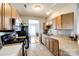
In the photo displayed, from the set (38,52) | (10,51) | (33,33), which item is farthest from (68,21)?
(33,33)

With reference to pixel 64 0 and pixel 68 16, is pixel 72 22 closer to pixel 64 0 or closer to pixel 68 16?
pixel 68 16

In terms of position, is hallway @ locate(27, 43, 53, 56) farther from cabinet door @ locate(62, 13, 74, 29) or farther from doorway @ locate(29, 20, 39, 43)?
doorway @ locate(29, 20, 39, 43)

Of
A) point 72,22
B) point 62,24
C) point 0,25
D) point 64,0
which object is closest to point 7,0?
point 64,0

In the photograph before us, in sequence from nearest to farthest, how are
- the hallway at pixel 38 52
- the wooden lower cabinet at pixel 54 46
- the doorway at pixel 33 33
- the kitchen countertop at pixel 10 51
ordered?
the kitchen countertop at pixel 10 51 < the wooden lower cabinet at pixel 54 46 < the hallway at pixel 38 52 < the doorway at pixel 33 33

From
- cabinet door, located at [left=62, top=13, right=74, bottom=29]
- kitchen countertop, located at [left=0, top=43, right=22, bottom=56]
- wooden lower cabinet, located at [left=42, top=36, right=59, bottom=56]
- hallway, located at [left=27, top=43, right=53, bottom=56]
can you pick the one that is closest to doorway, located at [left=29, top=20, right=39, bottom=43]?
hallway, located at [left=27, top=43, right=53, bottom=56]

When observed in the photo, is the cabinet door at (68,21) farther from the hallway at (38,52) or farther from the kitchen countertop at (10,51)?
the kitchen countertop at (10,51)

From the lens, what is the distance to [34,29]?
45.8ft

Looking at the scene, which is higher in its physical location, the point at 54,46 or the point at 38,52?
the point at 54,46

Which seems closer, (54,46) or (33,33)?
(54,46)

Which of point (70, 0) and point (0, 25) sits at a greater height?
point (70, 0)

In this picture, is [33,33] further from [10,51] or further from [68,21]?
[10,51]

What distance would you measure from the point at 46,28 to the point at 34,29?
6606 millimetres

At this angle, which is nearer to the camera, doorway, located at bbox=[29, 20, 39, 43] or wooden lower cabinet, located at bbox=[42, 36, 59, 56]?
wooden lower cabinet, located at bbox=[42, 36, 59, 56]

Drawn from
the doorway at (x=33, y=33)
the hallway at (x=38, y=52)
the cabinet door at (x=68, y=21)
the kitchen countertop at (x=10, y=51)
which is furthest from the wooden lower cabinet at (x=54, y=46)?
the doorway at (x=33, y=33)
